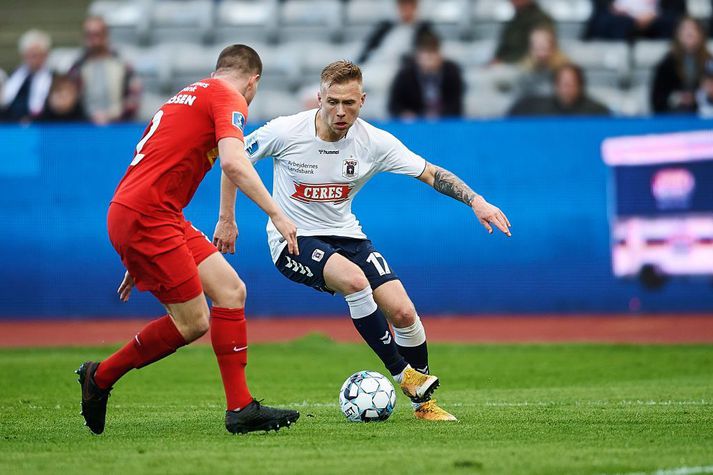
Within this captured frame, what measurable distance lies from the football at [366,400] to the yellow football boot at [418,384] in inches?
5.0

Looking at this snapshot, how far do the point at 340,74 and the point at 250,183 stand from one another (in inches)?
56.4

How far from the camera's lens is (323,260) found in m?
8.00

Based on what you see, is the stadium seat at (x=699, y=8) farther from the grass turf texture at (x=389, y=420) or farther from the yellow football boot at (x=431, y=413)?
the yellow football boot at (x=431, y=413)

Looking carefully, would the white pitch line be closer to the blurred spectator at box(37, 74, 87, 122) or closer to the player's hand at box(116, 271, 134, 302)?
the player's hand at box(116, 271, 134, 302)

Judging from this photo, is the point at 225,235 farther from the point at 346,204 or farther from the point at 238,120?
the point at 346,204

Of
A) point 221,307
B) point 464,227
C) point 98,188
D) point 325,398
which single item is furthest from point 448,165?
point 221,307

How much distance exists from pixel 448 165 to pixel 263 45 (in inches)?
207

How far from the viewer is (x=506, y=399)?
933cm

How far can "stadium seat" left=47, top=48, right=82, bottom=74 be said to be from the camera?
67.0 feet

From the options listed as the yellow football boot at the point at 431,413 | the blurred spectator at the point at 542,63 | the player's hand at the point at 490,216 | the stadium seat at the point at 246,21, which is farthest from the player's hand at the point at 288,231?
the stadium seat at the point at 246,21

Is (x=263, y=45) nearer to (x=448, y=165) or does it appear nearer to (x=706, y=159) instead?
(x=448, y=165)

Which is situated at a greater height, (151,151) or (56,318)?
(151,151)

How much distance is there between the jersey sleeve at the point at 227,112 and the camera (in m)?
6.98

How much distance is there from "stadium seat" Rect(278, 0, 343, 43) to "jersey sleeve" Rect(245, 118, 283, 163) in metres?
12.7
